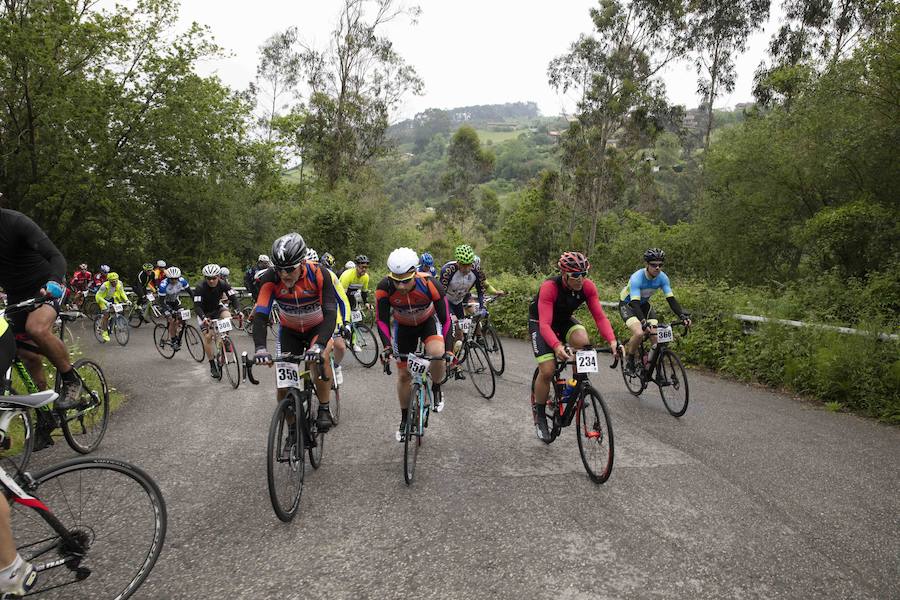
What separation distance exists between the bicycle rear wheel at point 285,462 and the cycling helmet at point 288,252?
43.7 inches

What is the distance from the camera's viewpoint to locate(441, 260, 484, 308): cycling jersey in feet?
30.7

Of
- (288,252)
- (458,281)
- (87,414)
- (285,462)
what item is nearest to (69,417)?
(87,414)

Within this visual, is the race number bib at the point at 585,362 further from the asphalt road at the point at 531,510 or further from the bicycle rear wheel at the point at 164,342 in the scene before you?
the bicycle rear wheel at the point at 164,342

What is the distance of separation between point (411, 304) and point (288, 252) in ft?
5.47

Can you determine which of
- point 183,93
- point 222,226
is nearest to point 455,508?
point 183,93

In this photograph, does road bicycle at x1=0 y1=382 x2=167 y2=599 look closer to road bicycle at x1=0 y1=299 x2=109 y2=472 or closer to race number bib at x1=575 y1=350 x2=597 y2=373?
road bicycle at x1=0 y1=299 x2=109 y2=472

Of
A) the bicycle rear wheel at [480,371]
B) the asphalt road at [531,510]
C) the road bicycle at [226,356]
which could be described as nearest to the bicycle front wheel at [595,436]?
the asphalt road at [531,510]

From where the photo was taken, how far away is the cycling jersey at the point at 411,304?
5680mm

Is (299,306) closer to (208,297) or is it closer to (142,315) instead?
(208,297)

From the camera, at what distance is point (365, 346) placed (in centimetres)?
1113

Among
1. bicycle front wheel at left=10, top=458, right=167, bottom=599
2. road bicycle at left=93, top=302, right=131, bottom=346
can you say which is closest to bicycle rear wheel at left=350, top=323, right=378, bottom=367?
bicycle front wheel at left=10, top=458, right=167, bottom=599

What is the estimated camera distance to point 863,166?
16.0m

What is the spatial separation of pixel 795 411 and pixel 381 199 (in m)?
35.3

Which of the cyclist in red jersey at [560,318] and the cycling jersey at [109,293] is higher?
the cyclist in red jersey at [560,318]
